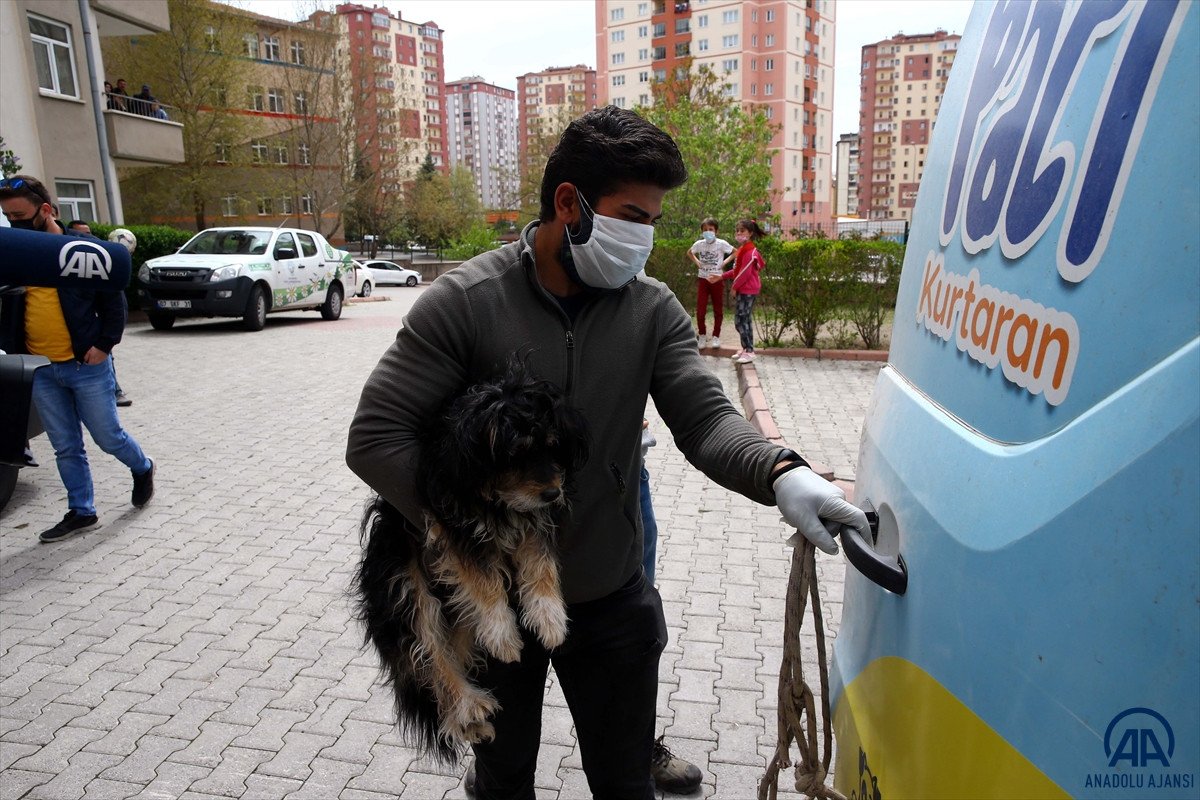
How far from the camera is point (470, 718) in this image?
196 cm

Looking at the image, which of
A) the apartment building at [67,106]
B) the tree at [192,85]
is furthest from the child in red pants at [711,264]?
the tree at [192,85]

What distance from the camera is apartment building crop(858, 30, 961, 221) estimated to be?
128750 millimetres

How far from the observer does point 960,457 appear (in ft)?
4.54

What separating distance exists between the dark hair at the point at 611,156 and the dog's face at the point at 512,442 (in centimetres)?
48

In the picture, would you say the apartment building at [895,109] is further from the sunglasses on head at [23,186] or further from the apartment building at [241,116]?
the sunglasses on head at [23,186]

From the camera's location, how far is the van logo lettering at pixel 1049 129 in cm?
111

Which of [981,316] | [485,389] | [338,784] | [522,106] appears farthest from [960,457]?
[522,106]

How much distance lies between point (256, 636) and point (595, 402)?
3120mm

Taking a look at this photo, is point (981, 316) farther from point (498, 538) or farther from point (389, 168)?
point (389, 168)

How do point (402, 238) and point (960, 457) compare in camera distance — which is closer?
point (960, 457)

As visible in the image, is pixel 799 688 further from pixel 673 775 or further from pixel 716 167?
pixel 716 167

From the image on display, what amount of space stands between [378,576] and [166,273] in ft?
52.0

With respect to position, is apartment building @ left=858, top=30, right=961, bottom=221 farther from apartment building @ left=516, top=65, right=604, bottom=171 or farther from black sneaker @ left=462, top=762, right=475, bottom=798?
black sneaker @ left=462, top=762, right=475, bottom=798

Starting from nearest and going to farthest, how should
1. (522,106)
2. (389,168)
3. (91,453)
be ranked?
(91,453), (389,168), (522,106)
